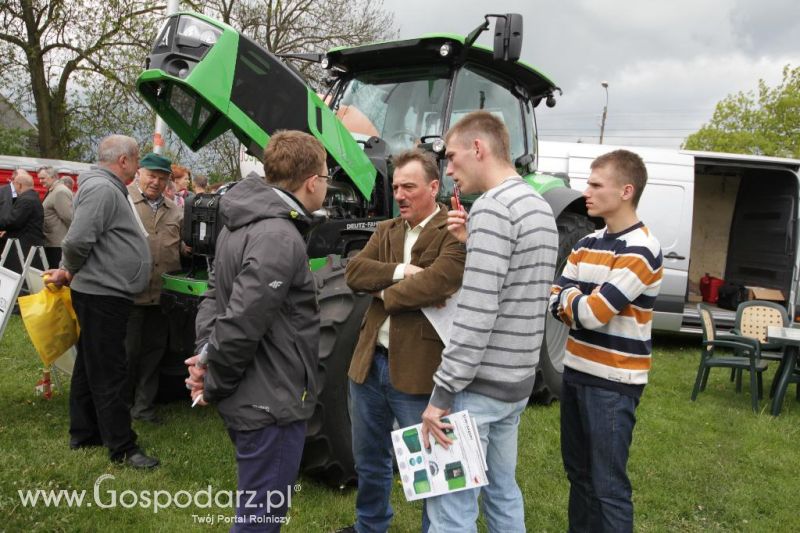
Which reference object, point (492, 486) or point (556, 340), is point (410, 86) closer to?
point (556, 340)

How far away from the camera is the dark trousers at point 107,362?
3490 mm

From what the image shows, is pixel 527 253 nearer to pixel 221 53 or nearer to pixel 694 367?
pixel 221 53

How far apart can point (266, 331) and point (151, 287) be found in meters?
2.39

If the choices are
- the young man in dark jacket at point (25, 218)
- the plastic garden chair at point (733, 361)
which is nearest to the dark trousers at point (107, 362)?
the young man in dark jacket at point (25, 218)

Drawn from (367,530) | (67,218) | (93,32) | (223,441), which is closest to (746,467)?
(367,530)

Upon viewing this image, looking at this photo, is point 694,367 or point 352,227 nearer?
point 352,227

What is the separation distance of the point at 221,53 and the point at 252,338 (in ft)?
5.67

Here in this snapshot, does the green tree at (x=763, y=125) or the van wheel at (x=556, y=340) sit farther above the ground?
the green tree at (x=763, y=125)

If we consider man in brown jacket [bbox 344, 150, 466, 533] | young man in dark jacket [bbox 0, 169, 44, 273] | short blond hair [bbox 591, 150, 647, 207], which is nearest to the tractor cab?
man in brown jacket [bbox 344, 150, 466, 533]

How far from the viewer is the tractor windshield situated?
161 inches

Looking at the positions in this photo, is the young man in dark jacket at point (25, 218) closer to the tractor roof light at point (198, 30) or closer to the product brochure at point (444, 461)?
the tractor roof light at point (198, 30)

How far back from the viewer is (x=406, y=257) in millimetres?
2570

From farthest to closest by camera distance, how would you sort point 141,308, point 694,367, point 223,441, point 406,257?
point 694,367 < point 141,308 < point 223,441 < point 406,257

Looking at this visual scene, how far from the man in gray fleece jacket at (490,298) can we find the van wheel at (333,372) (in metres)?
1.01
